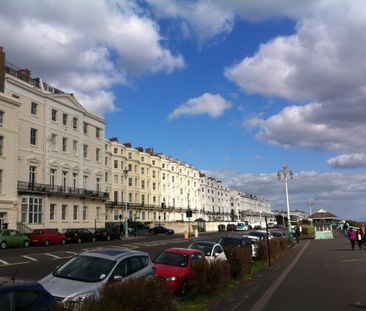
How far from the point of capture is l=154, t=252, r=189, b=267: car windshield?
51.9 feet

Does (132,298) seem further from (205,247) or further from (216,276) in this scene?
(205,247)

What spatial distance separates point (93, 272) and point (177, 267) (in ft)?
15.8

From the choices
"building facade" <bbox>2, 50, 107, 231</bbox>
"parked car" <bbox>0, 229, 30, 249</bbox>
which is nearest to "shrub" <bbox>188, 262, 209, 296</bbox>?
"parked car" <bbox>0, 229, 30, 249</bbox>

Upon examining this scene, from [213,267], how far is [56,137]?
49.7m

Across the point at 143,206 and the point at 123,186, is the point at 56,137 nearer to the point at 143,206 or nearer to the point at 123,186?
the point at 123,186

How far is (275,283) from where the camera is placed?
57.6 ft

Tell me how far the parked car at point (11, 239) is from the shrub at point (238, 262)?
2496 cm

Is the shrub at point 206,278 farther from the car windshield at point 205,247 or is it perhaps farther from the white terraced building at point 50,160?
the white terraced building at point 50,160

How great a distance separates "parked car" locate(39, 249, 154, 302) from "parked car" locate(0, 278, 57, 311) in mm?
2338

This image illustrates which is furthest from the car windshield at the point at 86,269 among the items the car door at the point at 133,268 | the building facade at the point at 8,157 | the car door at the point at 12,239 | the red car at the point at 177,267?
the building facade at the point at 8,157

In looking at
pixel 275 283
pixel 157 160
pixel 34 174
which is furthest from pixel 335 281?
pixel 157 160

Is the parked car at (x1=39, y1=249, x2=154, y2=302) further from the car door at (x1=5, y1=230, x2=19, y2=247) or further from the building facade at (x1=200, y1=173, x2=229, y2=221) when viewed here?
the building facade at (x1=200, y1=173, x2=229, y2=221)

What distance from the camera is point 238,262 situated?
18500mm

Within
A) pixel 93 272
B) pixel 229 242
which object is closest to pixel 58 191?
pixel 229 242
